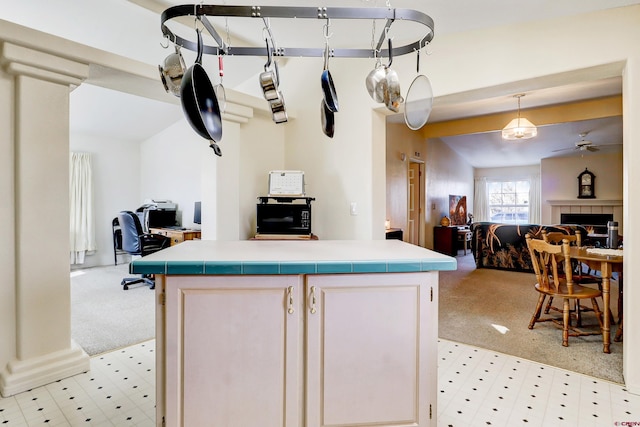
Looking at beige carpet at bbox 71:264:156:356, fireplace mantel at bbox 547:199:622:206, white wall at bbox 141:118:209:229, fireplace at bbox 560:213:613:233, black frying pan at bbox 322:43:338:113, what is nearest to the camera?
black frying pan at bbox 322:43:338:113

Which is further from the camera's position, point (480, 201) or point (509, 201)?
point (480, 201)

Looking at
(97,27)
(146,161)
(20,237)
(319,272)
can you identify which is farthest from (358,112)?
(146,161)

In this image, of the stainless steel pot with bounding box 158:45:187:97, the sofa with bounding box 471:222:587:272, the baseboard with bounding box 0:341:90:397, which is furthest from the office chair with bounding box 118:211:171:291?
the sofa with bounding box 471:222:587:272

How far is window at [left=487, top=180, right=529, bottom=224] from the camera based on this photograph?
936 centimetres

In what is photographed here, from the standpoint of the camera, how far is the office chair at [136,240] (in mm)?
4227

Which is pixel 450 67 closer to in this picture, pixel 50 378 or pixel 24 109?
pixel 24 109

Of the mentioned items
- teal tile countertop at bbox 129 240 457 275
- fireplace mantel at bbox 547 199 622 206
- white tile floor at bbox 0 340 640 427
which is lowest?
white tile floor at bbox 0 340 640 427

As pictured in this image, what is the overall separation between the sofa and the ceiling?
5.47 feet

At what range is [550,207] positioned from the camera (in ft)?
26.4

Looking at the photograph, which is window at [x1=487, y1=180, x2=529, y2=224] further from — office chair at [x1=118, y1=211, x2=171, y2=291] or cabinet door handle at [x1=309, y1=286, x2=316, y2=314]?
cabinet door handle at [x1=309, y1=286, x2=316, y2=314]

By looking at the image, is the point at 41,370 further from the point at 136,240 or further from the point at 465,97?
the point at 465,97

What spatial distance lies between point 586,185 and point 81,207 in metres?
10.1

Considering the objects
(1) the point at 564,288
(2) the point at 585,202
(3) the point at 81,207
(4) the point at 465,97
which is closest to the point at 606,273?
(1) the point at 564,288

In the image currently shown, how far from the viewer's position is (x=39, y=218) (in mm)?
2010
